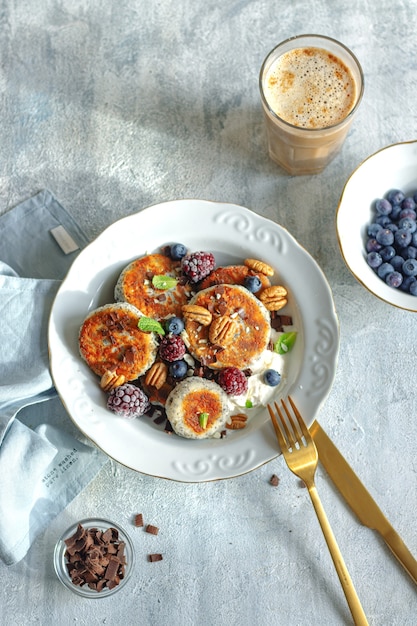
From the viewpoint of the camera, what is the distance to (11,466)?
7.43 feet

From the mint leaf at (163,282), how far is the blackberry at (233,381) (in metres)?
0.31

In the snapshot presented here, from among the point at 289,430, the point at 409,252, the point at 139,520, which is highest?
the point at 409,252

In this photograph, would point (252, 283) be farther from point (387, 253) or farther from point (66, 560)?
point (66, 560)

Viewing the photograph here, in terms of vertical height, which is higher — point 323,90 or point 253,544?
point 323,90

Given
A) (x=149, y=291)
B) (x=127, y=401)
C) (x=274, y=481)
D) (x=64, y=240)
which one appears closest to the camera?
(x=127, y=401)

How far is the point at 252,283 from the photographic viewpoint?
7.28ft

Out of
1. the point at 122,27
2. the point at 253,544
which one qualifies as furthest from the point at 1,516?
the point at 122,27

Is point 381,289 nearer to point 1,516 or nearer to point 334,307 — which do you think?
point 334,307

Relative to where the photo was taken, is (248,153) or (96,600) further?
(248,153)

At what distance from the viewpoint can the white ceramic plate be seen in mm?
2178

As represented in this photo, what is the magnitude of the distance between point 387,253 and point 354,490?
766 mm

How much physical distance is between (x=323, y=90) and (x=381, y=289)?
2.19 ft

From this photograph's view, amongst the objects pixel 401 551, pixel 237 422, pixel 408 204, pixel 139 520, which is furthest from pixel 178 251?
pixel 401 551

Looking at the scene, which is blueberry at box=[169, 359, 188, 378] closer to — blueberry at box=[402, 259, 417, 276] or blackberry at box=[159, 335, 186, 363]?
blackberry at box=[159, 335, 186, 363]
